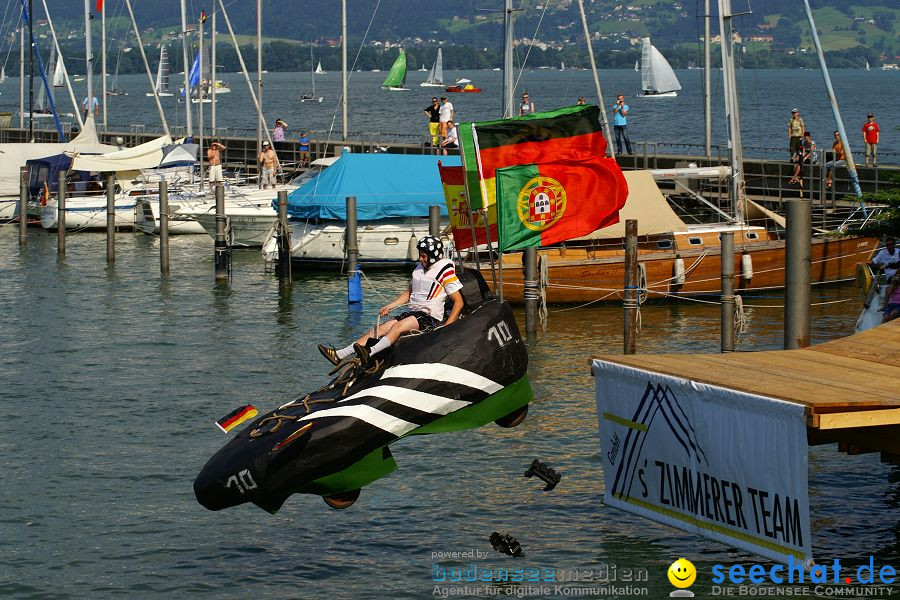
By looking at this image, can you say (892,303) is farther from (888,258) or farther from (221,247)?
(221,247)

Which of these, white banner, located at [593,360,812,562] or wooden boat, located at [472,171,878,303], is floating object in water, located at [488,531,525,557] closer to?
white banner, located at [593,360,812,562]

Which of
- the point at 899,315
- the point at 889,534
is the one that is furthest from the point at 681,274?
the point at 889,534

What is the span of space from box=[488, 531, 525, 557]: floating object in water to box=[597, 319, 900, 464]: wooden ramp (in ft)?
7.52

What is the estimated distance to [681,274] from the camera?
2973 cm

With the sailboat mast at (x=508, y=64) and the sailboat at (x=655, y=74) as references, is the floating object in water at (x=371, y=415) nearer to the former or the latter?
the sailboat mast at (x=508, y=64)

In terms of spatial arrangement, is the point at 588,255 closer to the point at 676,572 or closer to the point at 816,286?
the point at 816,286

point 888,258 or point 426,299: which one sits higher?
point 888,258

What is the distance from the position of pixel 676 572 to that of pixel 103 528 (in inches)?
261

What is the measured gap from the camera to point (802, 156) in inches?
1476

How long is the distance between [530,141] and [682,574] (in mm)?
9175

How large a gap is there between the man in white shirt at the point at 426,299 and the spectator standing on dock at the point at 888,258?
7.73 metres

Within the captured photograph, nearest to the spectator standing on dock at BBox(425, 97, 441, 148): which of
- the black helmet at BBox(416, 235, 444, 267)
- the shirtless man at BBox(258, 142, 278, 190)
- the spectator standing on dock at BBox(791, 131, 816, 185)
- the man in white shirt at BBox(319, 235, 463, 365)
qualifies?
the shirtless man at BBox(258, 142, 278, 190)

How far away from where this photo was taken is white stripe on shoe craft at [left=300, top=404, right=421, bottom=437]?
1387 cm

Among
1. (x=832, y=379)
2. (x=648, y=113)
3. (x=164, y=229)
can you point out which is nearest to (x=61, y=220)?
(x=164, y=229)
